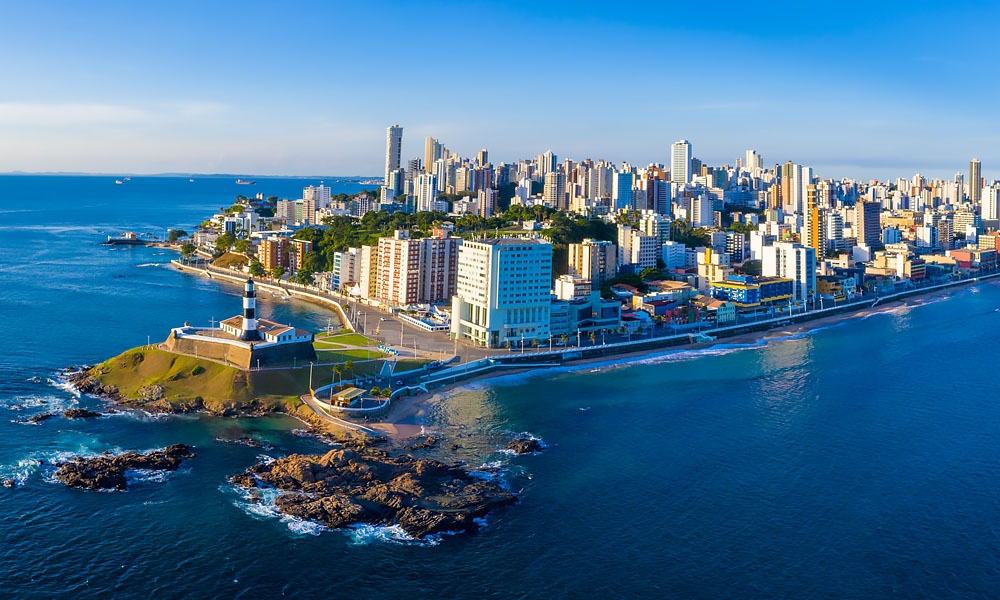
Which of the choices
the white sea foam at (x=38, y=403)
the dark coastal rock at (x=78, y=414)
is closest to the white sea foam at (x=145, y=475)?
the dark coastal rock at (x=78, y=414)

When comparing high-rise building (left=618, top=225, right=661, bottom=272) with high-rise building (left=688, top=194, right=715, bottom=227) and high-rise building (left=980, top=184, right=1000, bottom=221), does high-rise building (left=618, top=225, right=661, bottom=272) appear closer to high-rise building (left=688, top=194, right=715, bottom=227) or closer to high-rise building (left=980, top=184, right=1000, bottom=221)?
high-rise building (left=688, top=194, right=715, bottom=227)

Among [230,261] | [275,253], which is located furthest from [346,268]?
[230,261]

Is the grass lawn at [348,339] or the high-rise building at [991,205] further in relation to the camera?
the high-rise building at [991,205]

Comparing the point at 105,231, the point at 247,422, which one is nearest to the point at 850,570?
the point at 247,422

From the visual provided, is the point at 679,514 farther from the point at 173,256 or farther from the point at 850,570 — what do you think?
the point at 173,256

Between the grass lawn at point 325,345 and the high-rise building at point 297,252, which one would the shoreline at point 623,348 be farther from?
the grass lawn at point 325,345
